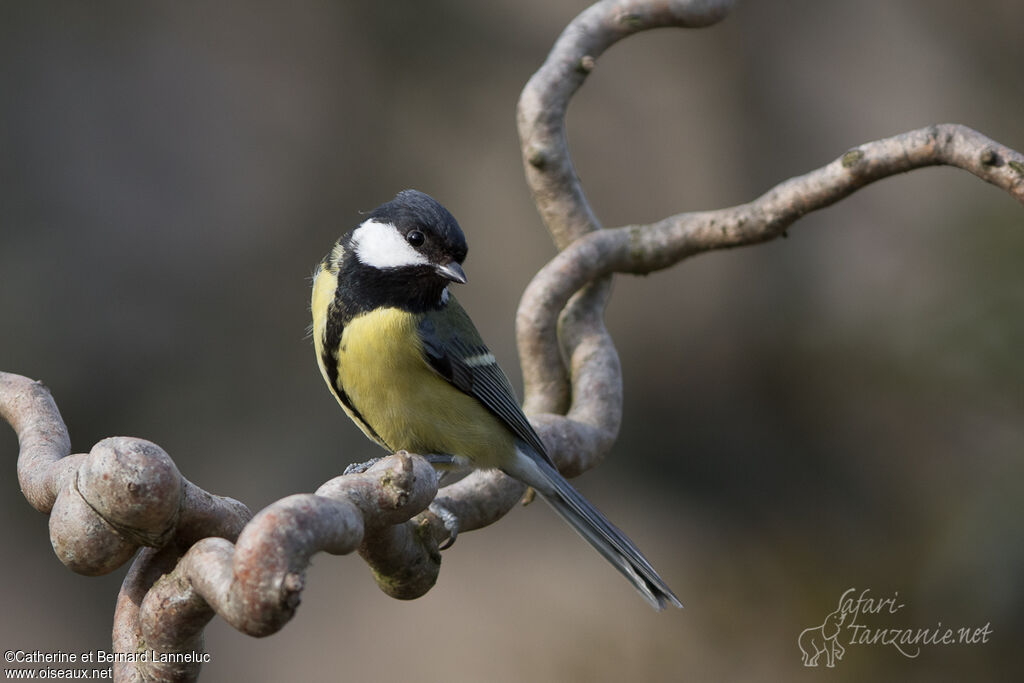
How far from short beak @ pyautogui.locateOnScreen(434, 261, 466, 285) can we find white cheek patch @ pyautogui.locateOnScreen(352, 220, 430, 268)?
0.13 feet

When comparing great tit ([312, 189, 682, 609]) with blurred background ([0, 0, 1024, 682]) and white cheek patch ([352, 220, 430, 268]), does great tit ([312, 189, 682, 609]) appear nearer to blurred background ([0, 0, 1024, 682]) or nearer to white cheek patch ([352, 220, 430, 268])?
white cheek patch ([352, 220, 430, 268])

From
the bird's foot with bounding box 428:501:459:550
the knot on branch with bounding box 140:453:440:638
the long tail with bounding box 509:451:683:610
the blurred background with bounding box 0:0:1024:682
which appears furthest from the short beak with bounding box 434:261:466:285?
the blurred background with bounding box 0:0:1024:682

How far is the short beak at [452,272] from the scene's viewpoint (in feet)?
8.27

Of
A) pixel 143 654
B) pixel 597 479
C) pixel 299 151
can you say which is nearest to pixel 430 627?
pixel 597 479

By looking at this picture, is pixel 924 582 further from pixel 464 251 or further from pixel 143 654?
pixel 143 654

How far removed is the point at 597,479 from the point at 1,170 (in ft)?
11.8

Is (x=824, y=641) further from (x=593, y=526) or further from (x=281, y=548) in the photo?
(x=281, y=548)

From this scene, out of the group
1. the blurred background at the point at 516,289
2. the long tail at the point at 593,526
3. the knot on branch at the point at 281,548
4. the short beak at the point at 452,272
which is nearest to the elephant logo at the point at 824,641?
the blurred background at the point at 516,289

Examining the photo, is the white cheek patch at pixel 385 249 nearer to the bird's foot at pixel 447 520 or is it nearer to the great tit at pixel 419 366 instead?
the great tit at pixel 419 366

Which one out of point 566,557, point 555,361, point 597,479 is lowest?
point 566,557

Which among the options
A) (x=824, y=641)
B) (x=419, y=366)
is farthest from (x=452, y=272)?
(x=824, y=641)

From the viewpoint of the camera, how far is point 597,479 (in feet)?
18.5

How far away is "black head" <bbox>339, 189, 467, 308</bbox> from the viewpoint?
2537 millimetres

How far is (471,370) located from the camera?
2.65 metres
